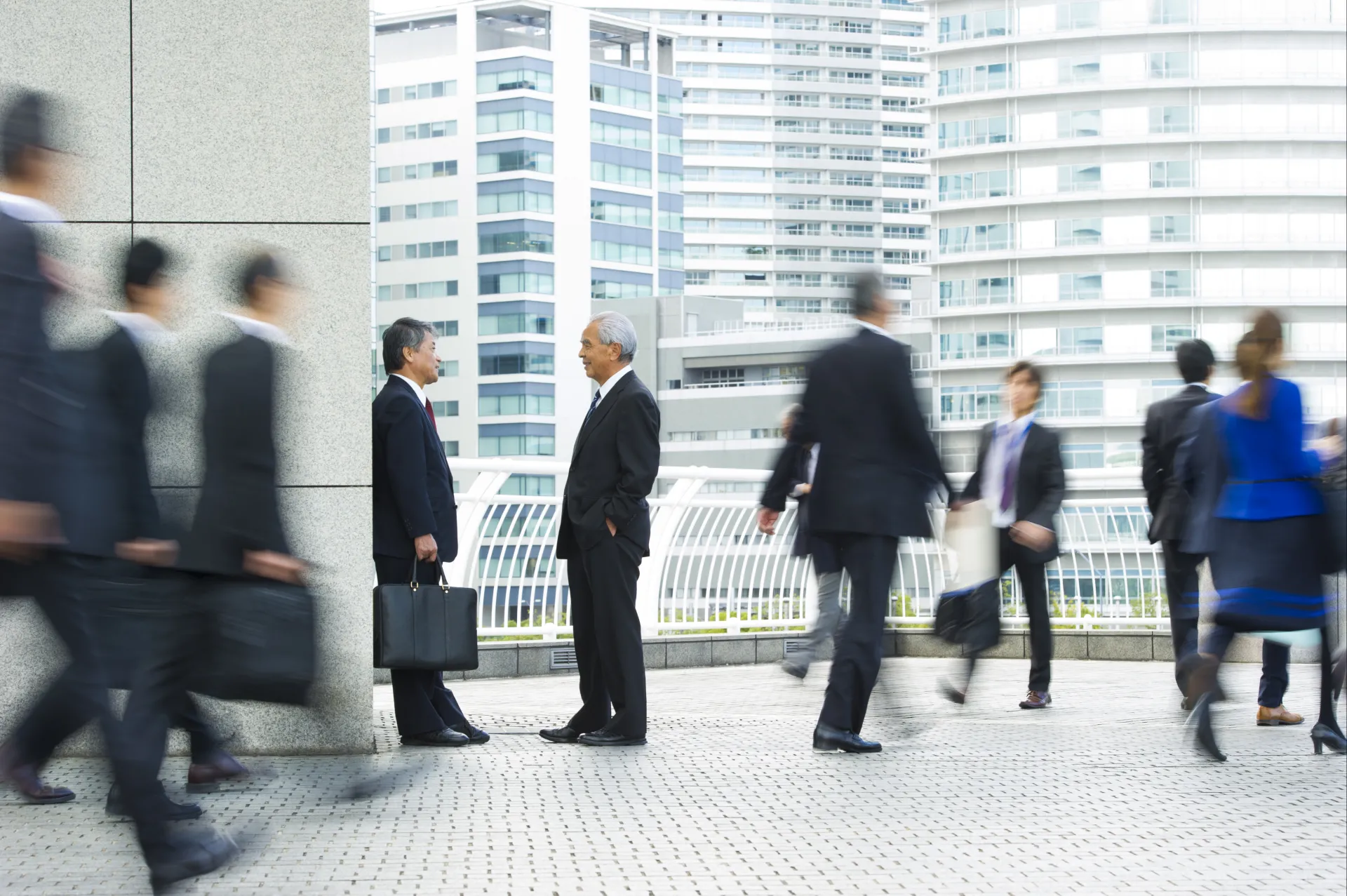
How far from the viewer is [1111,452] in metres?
99.2

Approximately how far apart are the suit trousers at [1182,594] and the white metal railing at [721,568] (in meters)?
2.37

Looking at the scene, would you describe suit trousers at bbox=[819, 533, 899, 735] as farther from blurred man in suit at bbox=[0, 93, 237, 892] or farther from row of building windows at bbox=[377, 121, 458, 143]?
row of building windows at bbox=[377, 121, 458, 143]

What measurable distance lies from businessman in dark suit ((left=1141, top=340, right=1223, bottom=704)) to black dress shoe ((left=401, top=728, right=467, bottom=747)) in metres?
3.76

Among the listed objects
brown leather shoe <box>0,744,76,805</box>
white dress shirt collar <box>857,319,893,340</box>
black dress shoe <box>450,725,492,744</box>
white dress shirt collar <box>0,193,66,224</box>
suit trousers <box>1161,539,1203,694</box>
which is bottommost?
black dress shoe <box>450,725,492,744</box>

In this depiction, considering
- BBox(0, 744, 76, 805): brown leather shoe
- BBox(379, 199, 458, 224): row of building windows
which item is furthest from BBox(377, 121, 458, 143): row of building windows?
BBox(0, 744, 76, 805): brown leather shoe

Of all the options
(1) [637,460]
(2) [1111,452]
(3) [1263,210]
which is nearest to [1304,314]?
(3) [1263,210]

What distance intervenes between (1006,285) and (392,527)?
99.2 m

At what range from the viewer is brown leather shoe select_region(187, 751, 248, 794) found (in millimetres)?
6137

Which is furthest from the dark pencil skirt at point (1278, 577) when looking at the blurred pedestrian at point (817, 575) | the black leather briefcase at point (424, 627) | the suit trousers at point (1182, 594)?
the black leather briefcase at point (424, 627)

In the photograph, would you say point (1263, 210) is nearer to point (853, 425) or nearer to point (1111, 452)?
point (1111, 452)

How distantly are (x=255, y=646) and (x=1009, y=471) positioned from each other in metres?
5.75

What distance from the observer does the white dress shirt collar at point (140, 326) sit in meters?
5.13

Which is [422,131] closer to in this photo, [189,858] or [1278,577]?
[1278,577]

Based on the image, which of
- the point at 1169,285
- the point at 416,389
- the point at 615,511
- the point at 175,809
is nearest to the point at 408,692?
the point at 615,511
